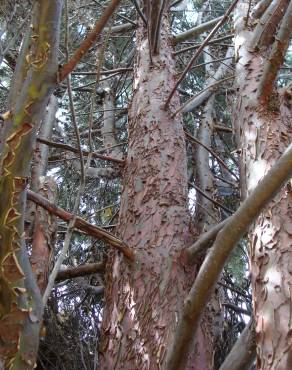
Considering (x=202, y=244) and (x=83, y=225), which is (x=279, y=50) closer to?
(x=202, y=244)

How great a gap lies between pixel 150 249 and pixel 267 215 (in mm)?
611

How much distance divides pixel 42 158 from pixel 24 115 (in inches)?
92.0

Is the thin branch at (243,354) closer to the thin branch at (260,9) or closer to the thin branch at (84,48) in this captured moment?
the thin branch at (84,48)

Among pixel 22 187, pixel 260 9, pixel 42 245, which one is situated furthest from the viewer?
pixel 260 9

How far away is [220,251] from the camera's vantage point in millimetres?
1367

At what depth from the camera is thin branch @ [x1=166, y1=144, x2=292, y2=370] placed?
3.90 ft

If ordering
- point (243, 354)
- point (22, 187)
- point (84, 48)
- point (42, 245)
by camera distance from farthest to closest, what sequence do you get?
1. point (42, 245)
2. point (243, 354)
3. point (84, 48)
4. point (22, 187)

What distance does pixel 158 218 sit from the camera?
8.11ft

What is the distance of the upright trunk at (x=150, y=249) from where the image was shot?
2.09 metres

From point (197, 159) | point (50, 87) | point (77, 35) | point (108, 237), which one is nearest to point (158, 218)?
point (108, 237)

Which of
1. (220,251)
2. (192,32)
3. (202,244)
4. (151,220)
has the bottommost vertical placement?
(220,251)

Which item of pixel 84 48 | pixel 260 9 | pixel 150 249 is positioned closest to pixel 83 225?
pixel 150 249

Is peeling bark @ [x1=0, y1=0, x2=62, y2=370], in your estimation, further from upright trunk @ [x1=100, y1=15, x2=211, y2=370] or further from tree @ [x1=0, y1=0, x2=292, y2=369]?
upright trunk @ [x1=100, y1=15, x2=211, y2=370]

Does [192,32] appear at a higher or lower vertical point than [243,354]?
higher
